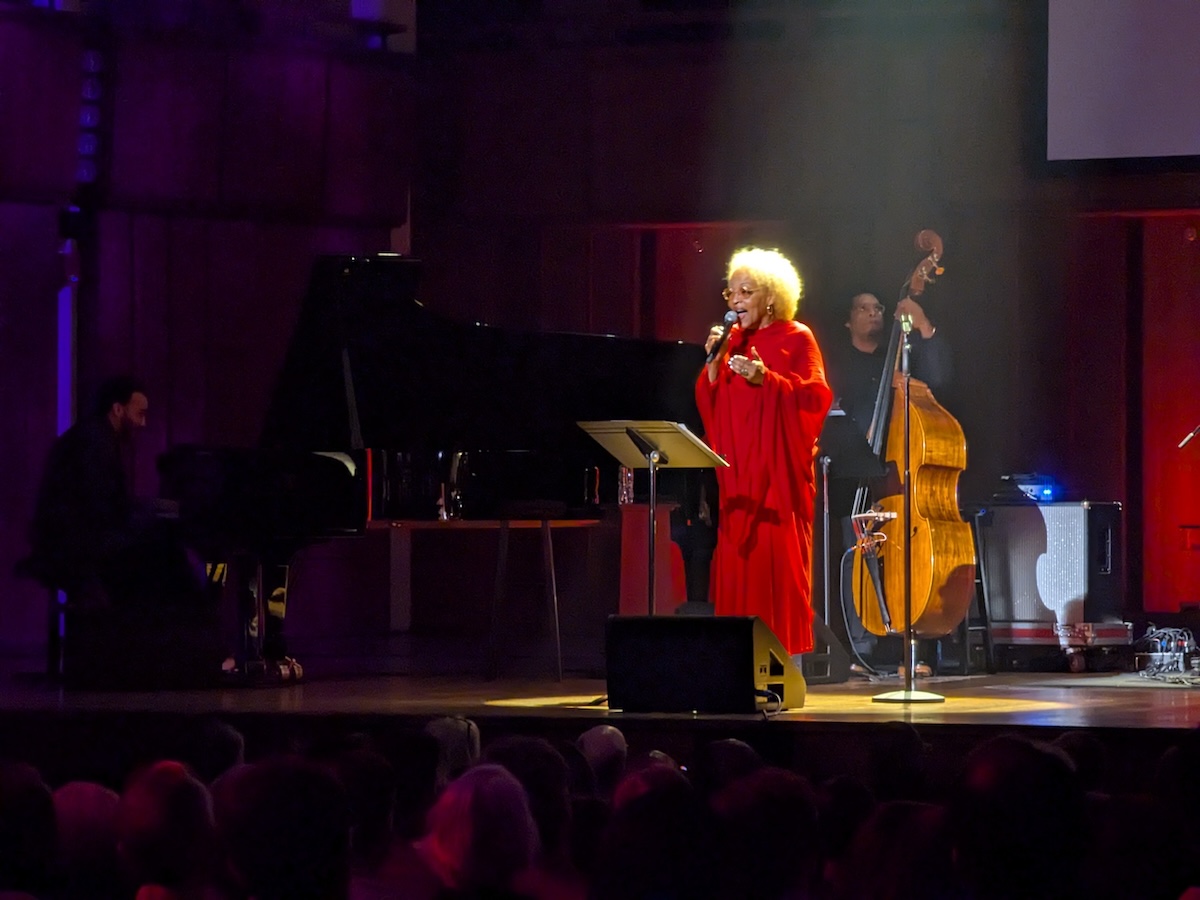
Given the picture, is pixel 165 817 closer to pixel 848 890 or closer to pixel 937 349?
pixel 848 890

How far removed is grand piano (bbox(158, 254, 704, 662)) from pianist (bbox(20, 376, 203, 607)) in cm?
24

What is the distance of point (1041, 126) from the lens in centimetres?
841

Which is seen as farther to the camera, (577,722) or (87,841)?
(577,722)

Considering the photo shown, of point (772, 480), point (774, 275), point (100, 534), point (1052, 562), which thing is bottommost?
point (1052, 562)

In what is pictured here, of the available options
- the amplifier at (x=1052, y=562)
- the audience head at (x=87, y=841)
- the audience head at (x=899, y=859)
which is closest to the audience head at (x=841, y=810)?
the audience head at (x=899, y=859)

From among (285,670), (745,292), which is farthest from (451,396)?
(745,292)

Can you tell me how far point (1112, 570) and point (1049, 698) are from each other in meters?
2.04

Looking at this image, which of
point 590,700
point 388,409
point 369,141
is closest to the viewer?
point 590,700

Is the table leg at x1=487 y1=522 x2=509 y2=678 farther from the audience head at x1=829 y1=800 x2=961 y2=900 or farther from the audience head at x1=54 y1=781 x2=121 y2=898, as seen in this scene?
the audience head at x1=829 y1=800 x2=961 y2=900

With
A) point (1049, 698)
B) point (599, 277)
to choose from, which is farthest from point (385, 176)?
point (1049, 698)

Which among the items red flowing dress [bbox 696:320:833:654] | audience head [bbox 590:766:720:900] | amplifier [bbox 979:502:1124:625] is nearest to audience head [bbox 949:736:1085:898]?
audience head [bbox 590:766:720:900]

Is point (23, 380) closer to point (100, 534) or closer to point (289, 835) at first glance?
point (100, 534)

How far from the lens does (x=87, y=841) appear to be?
2.39 meters

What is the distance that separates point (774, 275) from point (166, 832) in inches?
135
